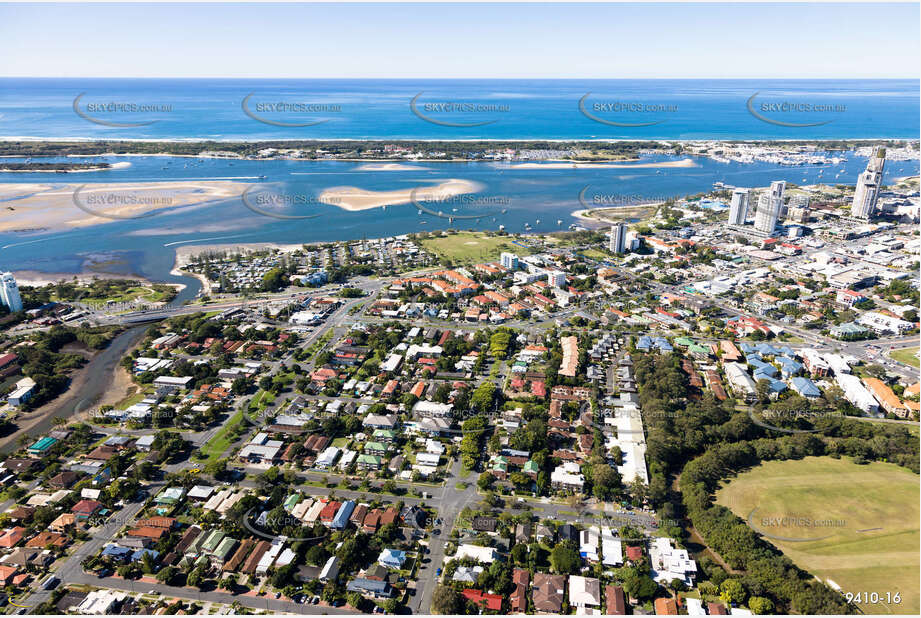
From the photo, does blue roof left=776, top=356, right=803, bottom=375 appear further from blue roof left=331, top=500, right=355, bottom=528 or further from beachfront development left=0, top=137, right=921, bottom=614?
blue roof left=331, top=500, right=355, bottom=528

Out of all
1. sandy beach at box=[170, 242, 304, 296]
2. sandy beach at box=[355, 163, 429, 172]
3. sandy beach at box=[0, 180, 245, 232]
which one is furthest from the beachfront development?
sandy beach at box=[355, 163, 429, 172]

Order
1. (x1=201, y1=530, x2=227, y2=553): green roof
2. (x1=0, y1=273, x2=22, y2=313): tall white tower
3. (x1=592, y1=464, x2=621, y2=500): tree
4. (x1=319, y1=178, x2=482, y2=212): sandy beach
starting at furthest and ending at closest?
(x1=319, y1=178, x2=482, y2=212): sandy beach
(x1=0, y1=273, x2=22, y2=313): tall white tower
(x1=592, y1=464, x2=621, y2=500): tree
(x1=201, y1=530, x2=227, y2=553): green roof

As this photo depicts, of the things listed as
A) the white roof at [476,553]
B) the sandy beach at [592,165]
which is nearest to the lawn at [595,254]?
the white roof at [476,553]

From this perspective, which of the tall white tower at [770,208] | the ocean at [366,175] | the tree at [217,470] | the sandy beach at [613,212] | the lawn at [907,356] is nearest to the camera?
the tree at [217,470]

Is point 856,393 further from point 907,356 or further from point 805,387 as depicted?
point 907,356

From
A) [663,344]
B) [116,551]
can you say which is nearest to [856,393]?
[663,344]

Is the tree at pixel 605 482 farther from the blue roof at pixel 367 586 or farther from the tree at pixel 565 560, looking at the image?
the blue roof at pixel 367 586

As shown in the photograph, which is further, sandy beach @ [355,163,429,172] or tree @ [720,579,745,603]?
sandy beach @ [355,163,429,172]
